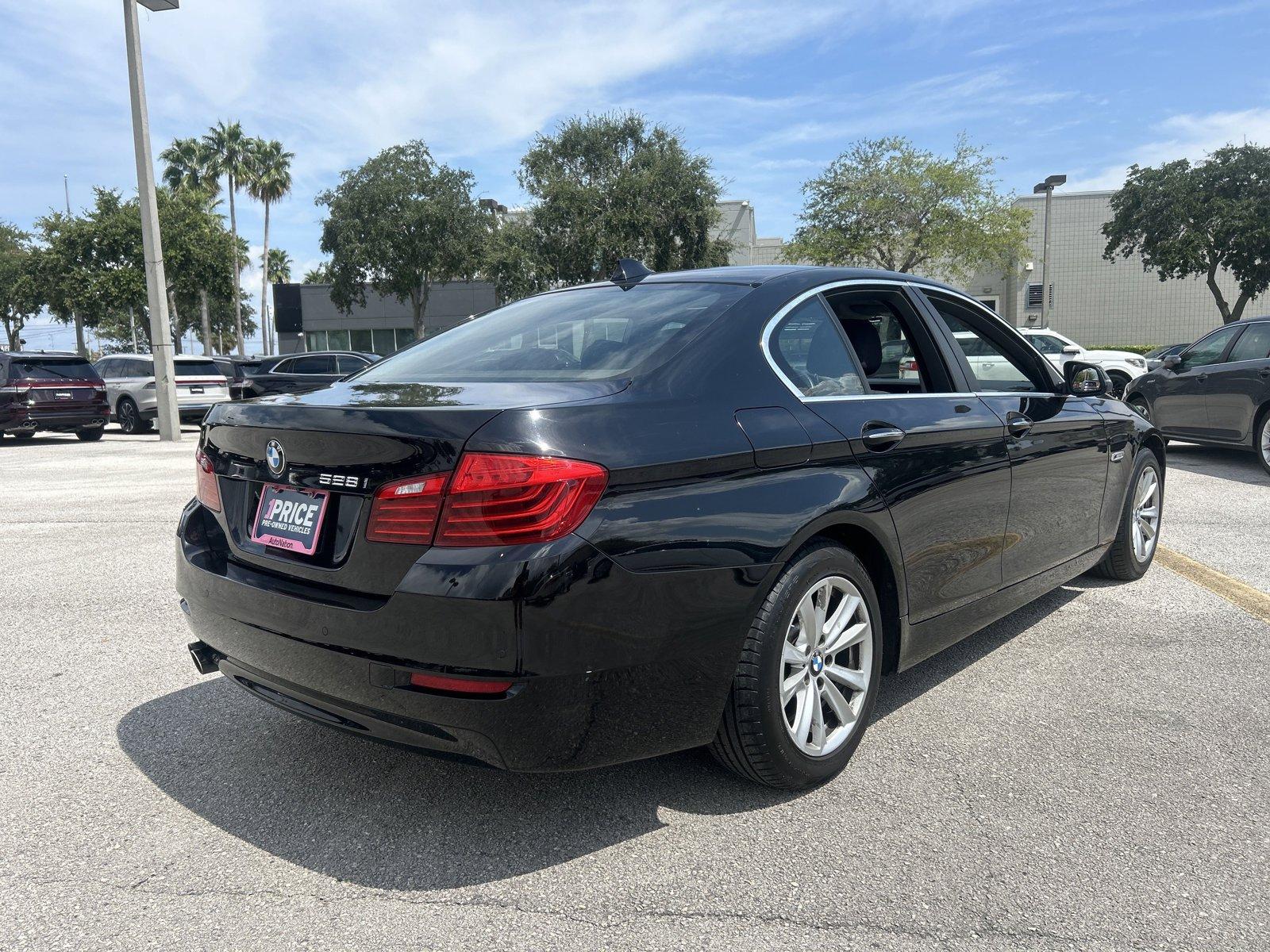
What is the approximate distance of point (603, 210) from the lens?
34469mm

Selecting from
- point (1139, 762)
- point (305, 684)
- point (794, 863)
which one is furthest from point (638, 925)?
point (1139, 762)

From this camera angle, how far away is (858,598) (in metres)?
3.10

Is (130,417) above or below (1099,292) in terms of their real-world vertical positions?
below

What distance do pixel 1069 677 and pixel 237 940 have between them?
322 cm

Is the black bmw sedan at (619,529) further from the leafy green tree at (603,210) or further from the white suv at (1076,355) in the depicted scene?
the leafy green tree at (603,210)

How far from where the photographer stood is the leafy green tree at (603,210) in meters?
34.2

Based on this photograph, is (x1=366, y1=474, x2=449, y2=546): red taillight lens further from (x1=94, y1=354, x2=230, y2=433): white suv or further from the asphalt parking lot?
(x1=94, y1=354, x2=230, y2=433): white suv

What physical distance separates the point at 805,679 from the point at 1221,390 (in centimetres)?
943

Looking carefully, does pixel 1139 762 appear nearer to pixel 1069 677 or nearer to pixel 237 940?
pixel 1069 677

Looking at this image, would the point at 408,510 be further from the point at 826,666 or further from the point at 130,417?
the point at 130,417

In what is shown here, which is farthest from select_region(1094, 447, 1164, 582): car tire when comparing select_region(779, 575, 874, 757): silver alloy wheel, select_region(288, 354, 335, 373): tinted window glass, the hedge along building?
the hedge along building

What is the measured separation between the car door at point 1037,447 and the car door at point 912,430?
0.13 metres

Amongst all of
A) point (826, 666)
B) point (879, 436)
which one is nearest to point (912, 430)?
point (879, 436)

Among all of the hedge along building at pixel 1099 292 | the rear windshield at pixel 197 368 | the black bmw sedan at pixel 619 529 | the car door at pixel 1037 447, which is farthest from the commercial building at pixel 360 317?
the black bmw sedan at pixel 619 529
